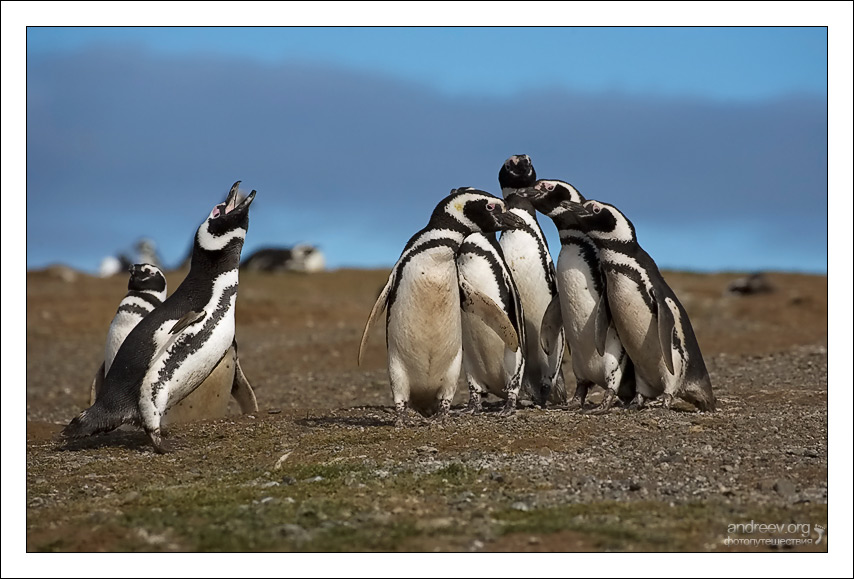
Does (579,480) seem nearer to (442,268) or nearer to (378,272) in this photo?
(442,268)

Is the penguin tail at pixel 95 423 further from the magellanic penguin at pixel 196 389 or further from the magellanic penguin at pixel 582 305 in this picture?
the magellanic penguin at pixel 582 305

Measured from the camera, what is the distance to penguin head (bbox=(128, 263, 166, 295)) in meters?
9.87

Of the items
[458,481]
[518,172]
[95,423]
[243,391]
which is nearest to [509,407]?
[518,172]

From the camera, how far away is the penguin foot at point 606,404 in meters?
7.99

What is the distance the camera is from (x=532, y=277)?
9094 millimetres

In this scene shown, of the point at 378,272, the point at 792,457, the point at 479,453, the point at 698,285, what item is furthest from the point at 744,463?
the point at 378,272

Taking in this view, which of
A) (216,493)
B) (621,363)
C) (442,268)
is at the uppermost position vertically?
(442,268)

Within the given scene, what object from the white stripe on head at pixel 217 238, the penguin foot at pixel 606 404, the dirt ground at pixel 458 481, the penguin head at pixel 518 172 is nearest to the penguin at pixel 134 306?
the dirt ground at pixel 458 481

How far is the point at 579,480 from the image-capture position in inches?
238

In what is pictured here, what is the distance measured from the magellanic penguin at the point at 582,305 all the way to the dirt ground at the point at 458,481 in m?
0.42

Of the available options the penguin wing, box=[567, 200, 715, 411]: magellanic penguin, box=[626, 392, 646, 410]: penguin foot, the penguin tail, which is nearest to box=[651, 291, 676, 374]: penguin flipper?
box=[567, 200, 715, 411]: magellanic penguin

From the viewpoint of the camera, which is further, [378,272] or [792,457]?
[378,272]

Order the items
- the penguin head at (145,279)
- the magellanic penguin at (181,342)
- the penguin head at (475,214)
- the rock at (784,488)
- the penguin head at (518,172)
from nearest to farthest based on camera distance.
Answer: the rock at (784,488)
the magellanic penguin at (181,342)
the penguin head at (475,214)
the penguin head at (518,172)
the penguin head at (145,279)

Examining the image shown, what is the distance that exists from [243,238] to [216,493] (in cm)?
226
